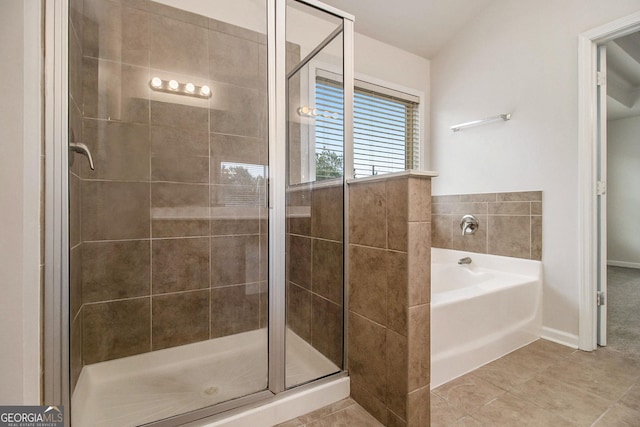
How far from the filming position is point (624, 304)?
9.00 ft

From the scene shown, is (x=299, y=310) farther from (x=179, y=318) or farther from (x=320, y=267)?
(x=179, y=318)

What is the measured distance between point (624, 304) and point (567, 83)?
226cm

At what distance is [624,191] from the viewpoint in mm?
4508

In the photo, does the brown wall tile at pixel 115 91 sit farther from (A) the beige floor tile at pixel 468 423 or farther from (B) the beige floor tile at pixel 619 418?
(B) the beige floor tile at pixel 619 418

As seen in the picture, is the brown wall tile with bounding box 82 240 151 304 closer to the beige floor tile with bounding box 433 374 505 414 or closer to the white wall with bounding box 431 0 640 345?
the beige floor tile with bounding box 433 374 505 414

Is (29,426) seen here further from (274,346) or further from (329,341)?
(329,341)

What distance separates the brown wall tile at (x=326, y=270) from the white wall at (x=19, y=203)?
1.04 m

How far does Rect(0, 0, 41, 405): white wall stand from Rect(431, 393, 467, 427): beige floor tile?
1.46m

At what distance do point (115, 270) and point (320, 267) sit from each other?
3.46 feet

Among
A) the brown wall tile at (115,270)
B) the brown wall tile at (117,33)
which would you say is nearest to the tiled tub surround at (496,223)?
the brown wall tile at (115,270)

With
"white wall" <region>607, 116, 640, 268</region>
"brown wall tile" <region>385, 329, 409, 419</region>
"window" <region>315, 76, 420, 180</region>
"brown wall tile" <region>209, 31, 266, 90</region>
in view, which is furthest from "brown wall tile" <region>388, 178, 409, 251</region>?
"white wall" <region>607, 116, 640, 268</region>

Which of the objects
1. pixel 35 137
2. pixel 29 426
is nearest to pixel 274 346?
pixel 29 426

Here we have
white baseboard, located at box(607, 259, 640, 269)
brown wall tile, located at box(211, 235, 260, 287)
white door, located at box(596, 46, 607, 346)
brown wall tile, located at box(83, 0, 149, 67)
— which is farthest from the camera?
white baseboard, located at box(607, 259, 640, 269)

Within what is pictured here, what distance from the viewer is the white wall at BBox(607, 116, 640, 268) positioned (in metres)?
4.40
